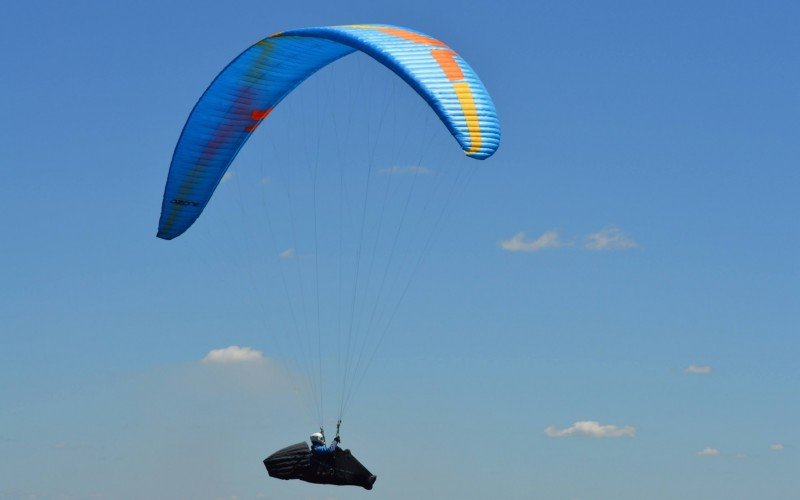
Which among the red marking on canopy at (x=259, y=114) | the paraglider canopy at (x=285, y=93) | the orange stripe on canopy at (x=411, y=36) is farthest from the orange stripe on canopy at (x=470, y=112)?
the red marking on canopy at (x=259, y=114)

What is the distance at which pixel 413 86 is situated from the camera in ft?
138

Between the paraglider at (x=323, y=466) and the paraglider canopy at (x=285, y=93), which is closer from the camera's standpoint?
the paraglider canopy at (x=285, y=93)

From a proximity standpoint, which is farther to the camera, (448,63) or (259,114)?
(259,114)

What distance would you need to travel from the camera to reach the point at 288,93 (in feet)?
158

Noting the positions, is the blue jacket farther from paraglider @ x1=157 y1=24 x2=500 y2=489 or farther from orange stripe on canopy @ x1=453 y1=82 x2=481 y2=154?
orange stripe on canopy @ x1=453 y1=82 x2=481 y2=154

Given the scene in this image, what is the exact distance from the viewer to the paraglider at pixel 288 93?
42.0 metres

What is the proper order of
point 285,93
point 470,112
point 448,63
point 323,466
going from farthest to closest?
point 285,93, point 323,466, point 448,63, point 470,112

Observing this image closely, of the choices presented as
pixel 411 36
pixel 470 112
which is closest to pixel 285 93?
pixel 411 36

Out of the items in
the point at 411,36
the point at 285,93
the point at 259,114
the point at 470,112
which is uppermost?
the point at 411,36

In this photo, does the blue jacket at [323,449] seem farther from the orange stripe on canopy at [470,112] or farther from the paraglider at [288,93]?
the orange stripe on canopy at [470,112]

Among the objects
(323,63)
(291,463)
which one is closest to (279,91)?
(323,63)

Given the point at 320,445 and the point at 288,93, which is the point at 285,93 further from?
the point at 320,445

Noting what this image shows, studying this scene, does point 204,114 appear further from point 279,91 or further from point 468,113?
point 468,113

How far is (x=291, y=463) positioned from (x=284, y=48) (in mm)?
9780
